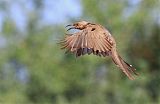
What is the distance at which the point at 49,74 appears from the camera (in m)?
25.9

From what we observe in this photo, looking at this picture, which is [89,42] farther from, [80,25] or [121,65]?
[80,25]

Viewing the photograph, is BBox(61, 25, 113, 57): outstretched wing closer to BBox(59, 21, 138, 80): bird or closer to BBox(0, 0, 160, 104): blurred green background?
BBox(59, 21, 138, 80): bird

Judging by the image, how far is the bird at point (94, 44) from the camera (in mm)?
4965

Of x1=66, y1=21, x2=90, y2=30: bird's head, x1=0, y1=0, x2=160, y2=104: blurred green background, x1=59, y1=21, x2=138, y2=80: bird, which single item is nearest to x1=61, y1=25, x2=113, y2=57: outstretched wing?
x1=59, y1=21, x2=138, y2=80: bird

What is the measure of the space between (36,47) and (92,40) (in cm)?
2200

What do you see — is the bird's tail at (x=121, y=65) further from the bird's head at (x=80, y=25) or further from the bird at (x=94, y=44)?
the bird's head at (x=80, y=25)

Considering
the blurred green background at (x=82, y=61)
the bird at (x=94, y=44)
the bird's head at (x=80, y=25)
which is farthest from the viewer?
the blurred green background at (x=82, y=61)

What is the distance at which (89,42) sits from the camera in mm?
5031

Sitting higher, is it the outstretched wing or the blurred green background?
the blurred green background

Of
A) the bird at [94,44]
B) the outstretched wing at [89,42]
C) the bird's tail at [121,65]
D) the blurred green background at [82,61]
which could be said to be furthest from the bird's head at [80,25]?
the blurred green background at [82,61]

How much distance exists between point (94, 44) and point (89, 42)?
5 cm

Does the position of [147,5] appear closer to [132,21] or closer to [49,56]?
[132,21]

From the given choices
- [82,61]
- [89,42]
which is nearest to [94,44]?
[89,42]

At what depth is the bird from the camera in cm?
496
